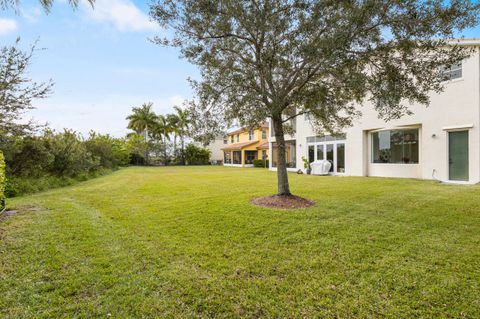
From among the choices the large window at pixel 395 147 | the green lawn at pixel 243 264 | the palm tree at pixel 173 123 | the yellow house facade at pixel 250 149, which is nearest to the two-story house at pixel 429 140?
the large window at pixel 395 147

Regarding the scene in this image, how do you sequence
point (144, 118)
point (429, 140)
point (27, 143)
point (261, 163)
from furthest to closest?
point (144, 118) < point (261, 163) < point (429, 140) < point (27, 143)

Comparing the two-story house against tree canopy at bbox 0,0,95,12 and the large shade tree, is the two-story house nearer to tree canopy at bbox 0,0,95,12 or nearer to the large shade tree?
the large shade tree

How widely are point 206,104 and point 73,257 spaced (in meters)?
5.11

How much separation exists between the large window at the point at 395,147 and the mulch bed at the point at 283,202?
400 inches

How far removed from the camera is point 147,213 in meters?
7.12

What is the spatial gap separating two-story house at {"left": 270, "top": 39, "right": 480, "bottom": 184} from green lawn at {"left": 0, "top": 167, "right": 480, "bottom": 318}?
5668 mm

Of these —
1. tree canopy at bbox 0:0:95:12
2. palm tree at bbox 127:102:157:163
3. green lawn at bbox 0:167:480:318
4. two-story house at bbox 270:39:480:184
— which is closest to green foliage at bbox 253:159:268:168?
two-story house at bbox 270:39:480:184

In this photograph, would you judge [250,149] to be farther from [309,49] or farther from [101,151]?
[309,49]

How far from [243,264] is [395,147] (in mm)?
15049

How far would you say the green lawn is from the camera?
9.30 ft

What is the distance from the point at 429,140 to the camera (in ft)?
44.2

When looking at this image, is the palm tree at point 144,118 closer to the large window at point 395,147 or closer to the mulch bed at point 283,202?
the large window at point 395,147

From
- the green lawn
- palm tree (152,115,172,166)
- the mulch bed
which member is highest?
palm tree (152,115,172,166)

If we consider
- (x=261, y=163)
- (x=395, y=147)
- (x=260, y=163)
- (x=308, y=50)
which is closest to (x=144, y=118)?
(x=260, y=163)
